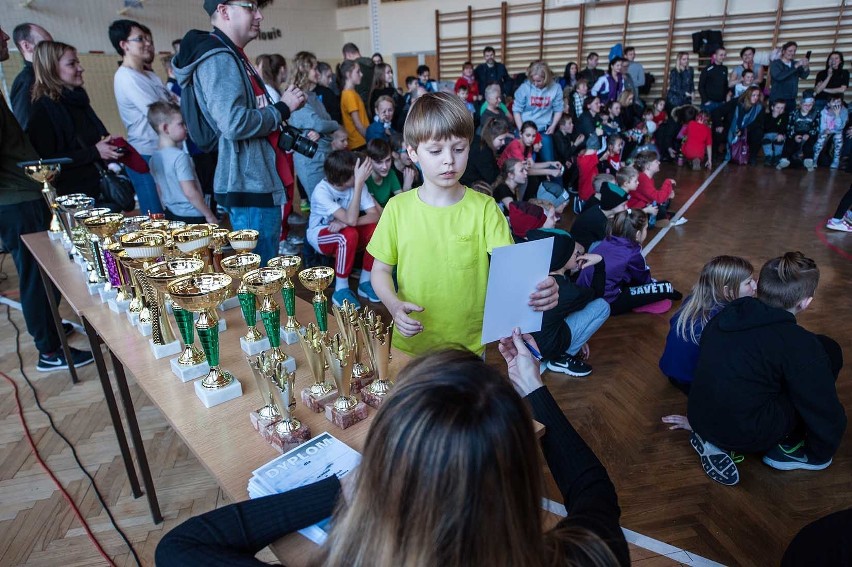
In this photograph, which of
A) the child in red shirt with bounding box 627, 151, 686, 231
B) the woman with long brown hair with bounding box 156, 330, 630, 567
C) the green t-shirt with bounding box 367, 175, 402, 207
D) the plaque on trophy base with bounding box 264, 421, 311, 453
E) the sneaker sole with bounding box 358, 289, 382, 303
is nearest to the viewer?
the woman with long brown hair with bounding box 156, 330, 630, 567

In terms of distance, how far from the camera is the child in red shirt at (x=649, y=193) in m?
5.21

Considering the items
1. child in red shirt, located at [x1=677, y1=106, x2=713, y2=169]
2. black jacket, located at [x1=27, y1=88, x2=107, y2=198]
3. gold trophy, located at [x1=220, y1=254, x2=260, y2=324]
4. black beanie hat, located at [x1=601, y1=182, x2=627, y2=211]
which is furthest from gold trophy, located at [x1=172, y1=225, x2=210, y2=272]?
child in red shirt, located at [x1=677, y1=106, x2=713, y2=169]

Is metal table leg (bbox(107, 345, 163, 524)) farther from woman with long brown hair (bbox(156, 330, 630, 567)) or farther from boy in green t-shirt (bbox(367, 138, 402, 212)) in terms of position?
boy in green t-shirt (bbox(367, 138, 402, 212))

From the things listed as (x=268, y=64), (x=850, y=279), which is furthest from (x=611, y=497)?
(x=268, y=64)

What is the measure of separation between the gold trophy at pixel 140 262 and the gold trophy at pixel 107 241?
0.52 ft

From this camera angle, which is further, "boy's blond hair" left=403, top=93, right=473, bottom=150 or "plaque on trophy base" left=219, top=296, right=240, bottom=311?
"plaque on trophy base" left=219, top=296, right=240, bottom=311

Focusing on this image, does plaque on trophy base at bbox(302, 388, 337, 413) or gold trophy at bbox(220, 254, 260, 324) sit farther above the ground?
gold trophy at bbox(220, 254, 260, 324)

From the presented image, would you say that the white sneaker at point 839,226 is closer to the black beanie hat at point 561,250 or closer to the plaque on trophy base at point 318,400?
the black beanie hat at point 561,250

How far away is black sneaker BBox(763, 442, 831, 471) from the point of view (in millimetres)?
2049

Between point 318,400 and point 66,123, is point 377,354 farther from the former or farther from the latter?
point 66,123

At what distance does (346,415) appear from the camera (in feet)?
3.74

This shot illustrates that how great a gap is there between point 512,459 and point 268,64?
4.56 meters

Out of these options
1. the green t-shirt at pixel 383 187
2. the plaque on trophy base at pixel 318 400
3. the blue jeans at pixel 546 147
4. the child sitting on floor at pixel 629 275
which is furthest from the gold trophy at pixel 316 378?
the blue jeans at pixel 546 147

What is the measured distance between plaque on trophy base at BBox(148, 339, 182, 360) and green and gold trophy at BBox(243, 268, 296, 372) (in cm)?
30
